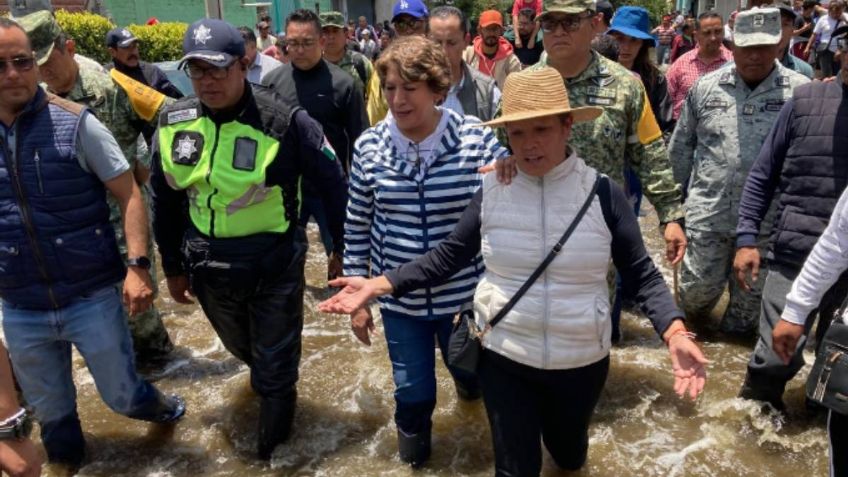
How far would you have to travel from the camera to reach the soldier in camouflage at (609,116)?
363cm

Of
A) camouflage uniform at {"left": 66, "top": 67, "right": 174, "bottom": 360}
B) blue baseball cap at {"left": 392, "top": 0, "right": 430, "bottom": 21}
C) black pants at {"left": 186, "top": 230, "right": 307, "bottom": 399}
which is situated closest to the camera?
black pants at {"left": 186, "top": 230, "right": 307, "bottom": 399}

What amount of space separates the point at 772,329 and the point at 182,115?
10.3ft

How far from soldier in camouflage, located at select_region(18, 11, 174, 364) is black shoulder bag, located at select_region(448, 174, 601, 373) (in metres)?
2.05

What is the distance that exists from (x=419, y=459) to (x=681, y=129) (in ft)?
9.16

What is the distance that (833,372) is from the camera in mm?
2354

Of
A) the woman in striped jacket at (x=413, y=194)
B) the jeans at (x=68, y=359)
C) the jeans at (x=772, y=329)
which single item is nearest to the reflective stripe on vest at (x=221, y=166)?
the woman in striped jacket at (x=413, y=194)

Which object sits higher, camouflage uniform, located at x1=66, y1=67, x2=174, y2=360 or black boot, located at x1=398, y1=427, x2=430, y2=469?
camouflage uniform, located at x1=66, y1=67, x2=174, y2=360

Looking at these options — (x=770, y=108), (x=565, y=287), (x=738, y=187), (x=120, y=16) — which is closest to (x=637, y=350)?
(x=738, y=187)

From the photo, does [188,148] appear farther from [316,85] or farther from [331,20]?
[331,20]

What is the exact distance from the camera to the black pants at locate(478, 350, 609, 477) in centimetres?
271

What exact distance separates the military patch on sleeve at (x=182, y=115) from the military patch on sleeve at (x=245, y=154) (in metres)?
0.26

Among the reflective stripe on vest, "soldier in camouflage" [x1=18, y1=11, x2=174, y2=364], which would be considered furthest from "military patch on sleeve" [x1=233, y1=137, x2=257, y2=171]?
"soldier in camouflage" [x1=18, y1=11, x2=174, y2=364]

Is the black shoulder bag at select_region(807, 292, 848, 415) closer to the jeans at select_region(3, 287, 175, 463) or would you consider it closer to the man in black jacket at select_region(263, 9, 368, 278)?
the jeans at select_region(3, 287, 175, 463)

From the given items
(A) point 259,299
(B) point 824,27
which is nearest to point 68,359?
(A) point 259,299
